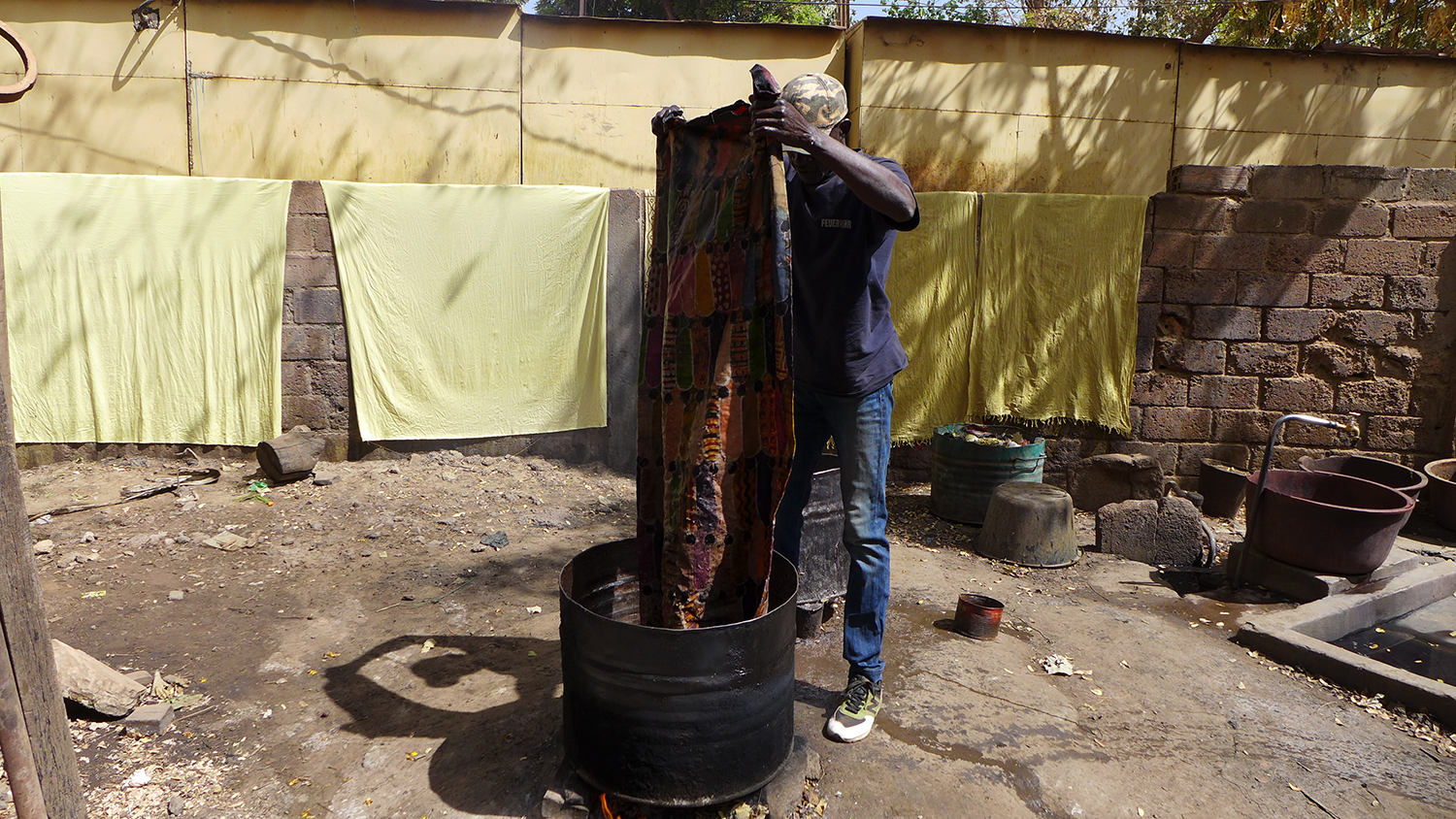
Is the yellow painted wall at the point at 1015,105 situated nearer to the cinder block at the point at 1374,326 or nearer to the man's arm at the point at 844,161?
the cinder block at the point at 1374,326

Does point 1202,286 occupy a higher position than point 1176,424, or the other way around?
point 1202,286

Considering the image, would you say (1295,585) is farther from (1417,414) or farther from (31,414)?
(31,414)

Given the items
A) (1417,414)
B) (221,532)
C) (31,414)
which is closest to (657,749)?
(221,532)

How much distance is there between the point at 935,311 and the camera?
6754 millimetres

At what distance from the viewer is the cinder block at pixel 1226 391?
22.1 feet

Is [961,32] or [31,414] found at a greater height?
[961,32]

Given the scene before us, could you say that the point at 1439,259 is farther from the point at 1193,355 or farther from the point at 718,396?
the point at 718,396

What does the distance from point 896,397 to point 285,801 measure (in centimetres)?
508

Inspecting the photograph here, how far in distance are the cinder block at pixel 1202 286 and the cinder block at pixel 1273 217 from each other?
377 millimetres

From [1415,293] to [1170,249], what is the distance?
1.90 metres

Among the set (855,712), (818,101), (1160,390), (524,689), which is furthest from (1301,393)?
(524,689)

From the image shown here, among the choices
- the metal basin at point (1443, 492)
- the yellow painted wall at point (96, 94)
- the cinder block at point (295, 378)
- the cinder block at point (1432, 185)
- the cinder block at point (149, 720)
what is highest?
the yellow painted wall at point (96, 94)

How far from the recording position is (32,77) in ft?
6.35

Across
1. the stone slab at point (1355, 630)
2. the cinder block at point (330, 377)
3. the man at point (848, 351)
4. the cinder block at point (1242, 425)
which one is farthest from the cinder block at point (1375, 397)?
the cinder block at point (330, 377)
